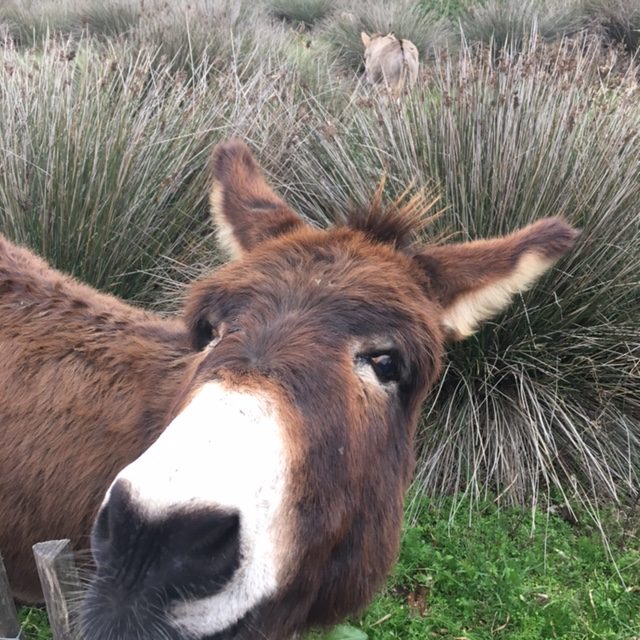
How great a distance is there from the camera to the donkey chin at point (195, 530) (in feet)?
4.47

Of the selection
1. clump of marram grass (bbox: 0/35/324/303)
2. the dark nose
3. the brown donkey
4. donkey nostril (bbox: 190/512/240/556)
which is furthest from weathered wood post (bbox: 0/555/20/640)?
clump of marram grass (bbox: 0/35/324/303)

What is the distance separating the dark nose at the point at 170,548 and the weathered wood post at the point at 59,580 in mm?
484

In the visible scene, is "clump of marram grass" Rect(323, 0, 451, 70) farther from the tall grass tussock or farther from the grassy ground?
the grassy ground

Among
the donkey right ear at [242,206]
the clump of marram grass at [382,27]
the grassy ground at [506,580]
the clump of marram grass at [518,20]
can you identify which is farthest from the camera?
the clump of marram grass at [382,27]

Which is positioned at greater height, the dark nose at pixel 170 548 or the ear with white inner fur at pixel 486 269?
the ear with white inner fur at pixel 486 269

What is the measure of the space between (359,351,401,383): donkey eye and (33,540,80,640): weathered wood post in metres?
0.97

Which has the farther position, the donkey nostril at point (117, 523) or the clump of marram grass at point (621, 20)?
the clump of marram grass at point (621, 20)

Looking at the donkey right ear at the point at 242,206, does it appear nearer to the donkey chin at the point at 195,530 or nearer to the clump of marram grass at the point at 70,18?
the donkey chin at the point at 195,530

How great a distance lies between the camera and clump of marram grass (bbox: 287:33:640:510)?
381 centimetres

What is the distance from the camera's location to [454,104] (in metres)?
4.43

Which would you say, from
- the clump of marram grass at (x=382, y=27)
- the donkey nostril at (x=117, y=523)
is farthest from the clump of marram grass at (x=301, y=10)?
the donkey nostril at (x=117, y=523)

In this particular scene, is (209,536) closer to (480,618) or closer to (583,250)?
(480,618)

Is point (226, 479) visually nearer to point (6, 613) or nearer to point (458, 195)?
point (6, 613)

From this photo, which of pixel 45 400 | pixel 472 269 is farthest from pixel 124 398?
pixel 472 269
